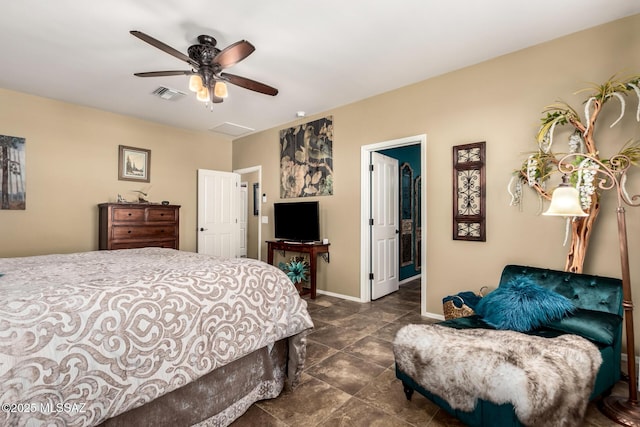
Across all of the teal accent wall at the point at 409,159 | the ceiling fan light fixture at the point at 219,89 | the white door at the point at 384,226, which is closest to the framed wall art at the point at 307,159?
the white door at the point at 384,226

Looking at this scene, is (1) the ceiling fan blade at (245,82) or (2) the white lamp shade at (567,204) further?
(1) the ceiling fan blade at (245,82)

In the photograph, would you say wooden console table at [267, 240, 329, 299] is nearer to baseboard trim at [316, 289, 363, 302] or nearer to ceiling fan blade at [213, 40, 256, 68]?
baseboard trim at [316, 289, 363, 302]

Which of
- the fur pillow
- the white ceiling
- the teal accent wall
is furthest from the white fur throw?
the teal accent wall

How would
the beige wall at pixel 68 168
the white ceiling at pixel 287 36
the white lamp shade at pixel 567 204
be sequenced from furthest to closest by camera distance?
1. the beige wall at pixel 68 168
2. the white ceiling at pixel 287 36
3. the white lamp shade at pixel 567 204

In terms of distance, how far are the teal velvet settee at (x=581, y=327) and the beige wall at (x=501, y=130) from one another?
0.49 meters

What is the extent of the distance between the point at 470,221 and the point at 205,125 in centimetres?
432

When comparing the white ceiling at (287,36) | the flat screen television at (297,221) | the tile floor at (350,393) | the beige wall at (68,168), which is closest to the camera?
the tile floor at (350,393)

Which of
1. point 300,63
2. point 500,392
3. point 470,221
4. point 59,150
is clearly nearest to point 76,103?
point 59,150

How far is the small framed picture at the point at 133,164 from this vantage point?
4.54 metres

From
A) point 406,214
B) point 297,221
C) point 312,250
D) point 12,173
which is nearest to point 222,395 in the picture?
point 312,250

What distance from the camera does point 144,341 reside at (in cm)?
126

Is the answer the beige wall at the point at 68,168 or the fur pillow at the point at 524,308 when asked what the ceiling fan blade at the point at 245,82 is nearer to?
the fur pillow at the point at 524,308

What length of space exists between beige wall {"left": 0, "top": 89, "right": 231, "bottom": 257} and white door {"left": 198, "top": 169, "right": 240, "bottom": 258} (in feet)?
1.89

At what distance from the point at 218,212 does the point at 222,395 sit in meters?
4.32
